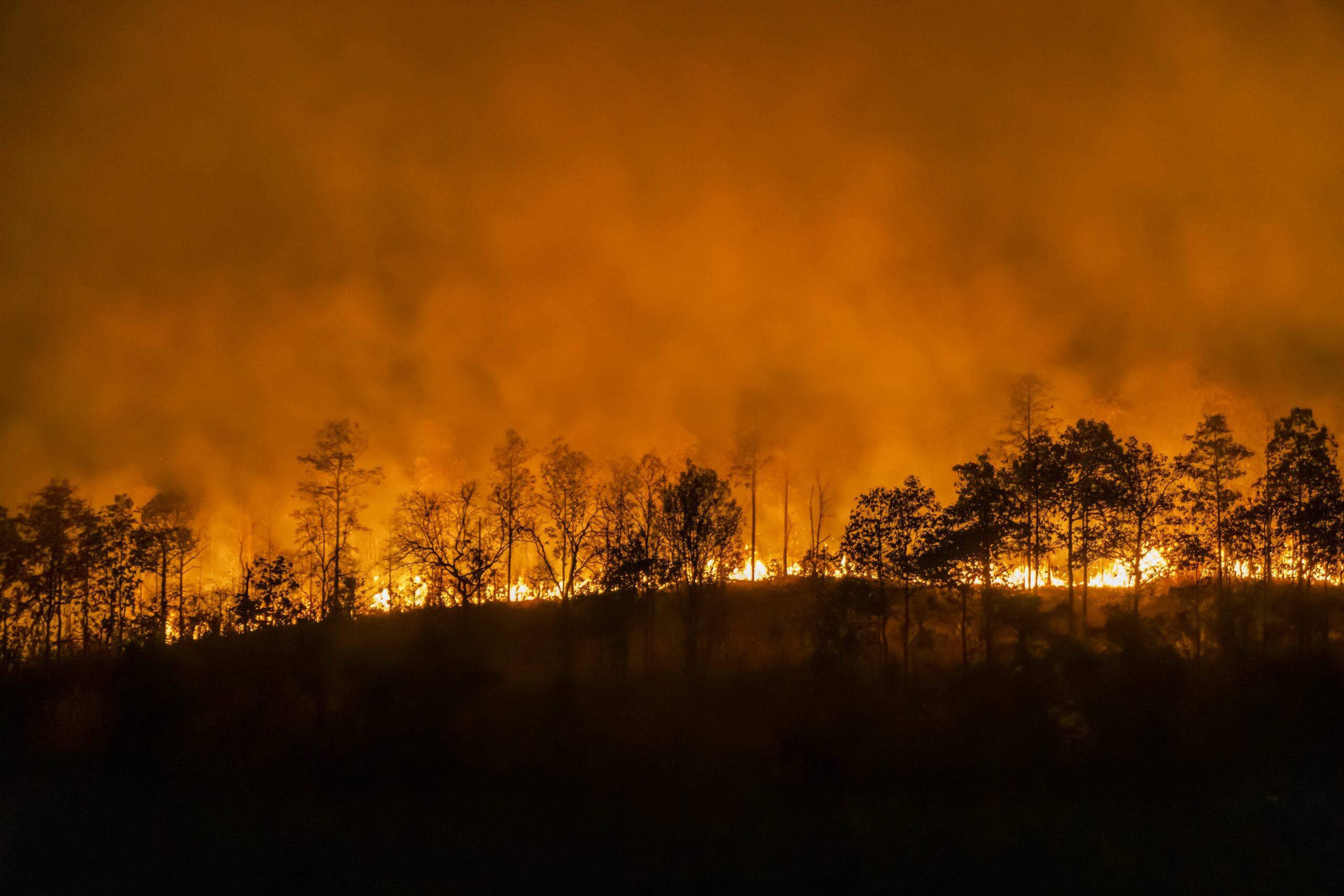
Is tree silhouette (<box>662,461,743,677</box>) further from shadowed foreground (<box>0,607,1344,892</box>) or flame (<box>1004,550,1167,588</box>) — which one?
flame (<box>1004,550,1167,588</box>)

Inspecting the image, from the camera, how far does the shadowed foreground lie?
35.9 m

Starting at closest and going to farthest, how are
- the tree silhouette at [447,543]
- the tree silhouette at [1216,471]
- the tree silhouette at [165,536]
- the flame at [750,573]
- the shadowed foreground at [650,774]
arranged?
the shadowed foreground at [650,774] → the tree silhouette at [447,543] → the tree silhouette at [1216,471] → the tree silhouette at [165,536] → the flame at [750,573]

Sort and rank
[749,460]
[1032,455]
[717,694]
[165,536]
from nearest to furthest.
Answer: [717,694], [1032,455], [165,536], [749,460]

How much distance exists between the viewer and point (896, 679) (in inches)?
2036

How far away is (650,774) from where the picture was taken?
1704 inches

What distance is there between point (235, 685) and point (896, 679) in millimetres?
A: 31642

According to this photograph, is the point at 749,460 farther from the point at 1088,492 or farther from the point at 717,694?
the point at 717,694

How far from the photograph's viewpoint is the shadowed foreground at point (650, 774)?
118 ft

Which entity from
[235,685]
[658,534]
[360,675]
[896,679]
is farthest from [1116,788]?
[235,685]

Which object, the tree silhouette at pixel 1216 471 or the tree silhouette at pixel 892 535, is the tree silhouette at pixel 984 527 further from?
the tree silhouette at pixel 1216 471

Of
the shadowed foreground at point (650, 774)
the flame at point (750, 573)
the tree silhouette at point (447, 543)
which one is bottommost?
the shadowed foreground at point (650, 774)

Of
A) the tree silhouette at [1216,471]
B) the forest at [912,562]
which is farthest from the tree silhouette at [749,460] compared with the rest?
the tree silhouette at [1216,471]

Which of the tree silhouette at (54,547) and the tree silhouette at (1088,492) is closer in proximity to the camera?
the tree silhouette at (1088,492)

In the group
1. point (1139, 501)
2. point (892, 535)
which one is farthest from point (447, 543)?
point (1139, 501)
